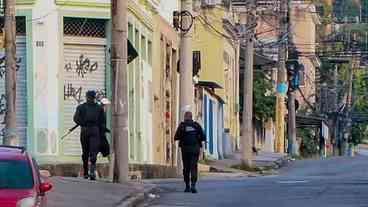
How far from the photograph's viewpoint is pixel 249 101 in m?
41.1

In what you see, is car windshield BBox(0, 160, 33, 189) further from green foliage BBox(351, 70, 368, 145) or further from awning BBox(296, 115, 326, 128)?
green foliage BBox(351, 70, 368, 145)

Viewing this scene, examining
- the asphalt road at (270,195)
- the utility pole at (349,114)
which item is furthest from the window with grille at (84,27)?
the utility pole at (349,114)

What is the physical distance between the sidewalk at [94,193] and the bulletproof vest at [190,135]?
1104mm

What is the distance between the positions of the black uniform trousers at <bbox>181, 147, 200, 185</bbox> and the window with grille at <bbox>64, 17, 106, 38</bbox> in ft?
28.5

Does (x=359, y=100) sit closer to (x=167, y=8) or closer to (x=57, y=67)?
(x=167, y=8)

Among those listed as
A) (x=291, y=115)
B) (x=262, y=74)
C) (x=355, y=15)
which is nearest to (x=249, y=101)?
(x=291, y=115)

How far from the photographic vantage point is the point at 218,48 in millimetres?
51875

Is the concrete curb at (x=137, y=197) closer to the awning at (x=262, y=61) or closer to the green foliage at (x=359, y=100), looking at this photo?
the awning at (x=262, y=61)

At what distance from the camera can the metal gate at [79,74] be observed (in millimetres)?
30297

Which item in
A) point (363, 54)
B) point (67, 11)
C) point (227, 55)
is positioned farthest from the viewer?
point (363, 54)

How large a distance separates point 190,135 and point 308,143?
60.5 m

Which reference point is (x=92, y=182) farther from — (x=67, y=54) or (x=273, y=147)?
Result: (x=273, y=147)

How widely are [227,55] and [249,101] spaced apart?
14354 mm

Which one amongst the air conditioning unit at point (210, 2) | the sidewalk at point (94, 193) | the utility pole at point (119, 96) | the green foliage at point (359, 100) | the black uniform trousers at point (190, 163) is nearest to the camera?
the sidewalk at point (94, 193)
